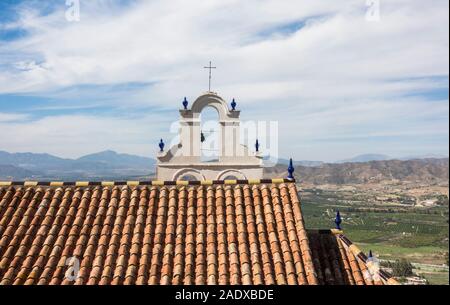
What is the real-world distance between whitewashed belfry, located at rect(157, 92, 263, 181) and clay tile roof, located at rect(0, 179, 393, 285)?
36.1 inches

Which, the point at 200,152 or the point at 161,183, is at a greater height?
the point at 200,152

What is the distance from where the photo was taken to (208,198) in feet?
44.2

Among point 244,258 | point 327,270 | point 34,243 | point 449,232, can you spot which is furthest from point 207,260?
point 449,232

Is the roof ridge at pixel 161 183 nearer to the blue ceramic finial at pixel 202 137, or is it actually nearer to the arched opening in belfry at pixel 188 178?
the arched opening in belfry at pixel 188 178

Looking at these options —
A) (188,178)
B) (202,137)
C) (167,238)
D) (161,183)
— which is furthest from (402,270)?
(167,238)

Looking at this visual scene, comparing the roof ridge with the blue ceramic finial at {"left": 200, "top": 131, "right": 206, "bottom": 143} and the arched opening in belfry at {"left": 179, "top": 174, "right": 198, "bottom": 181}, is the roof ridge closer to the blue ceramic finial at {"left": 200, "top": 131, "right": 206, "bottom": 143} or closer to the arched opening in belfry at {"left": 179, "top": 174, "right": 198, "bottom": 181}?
the arched opening in belfry at {"left": 179, "top": 174, "right": 198, "bottom": 181}

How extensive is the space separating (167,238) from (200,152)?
12.2ft

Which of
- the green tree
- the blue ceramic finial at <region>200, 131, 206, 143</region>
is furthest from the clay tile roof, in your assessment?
the green tree

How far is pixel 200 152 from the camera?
14.9 m

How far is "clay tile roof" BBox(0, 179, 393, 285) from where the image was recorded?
1118cm

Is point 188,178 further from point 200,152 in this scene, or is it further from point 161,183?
point 161,183

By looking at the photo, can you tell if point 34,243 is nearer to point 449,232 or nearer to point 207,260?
point 207,260
